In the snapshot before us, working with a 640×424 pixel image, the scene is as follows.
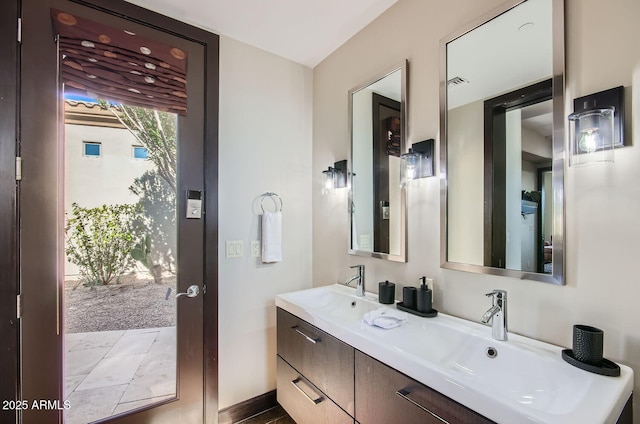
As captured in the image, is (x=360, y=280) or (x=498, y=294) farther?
(x=360, y=280)

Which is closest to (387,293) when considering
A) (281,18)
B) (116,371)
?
(116,371)

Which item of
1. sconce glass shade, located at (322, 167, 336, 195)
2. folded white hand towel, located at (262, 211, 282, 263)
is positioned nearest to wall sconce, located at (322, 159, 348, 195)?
sconce glass shade, located at (322, 167, 336, 195)

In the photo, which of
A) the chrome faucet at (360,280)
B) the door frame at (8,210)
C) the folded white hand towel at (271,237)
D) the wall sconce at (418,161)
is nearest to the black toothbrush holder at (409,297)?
the chrome faucet at (360,280)

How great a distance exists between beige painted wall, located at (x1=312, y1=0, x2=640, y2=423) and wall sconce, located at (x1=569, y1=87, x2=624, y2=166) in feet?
0.10

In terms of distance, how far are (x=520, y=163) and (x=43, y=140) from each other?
2228 millimetres

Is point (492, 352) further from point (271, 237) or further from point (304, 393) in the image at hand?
point (271, 237)

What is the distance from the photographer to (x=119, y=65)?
1.58m

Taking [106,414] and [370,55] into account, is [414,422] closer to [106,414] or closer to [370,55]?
[106,414]

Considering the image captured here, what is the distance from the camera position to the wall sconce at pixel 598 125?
94 cm


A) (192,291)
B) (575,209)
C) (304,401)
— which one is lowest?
(304,401)

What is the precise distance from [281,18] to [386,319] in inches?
73.5

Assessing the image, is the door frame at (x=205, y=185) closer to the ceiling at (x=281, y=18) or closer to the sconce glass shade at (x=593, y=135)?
the ceiling at (x=281, y=18)

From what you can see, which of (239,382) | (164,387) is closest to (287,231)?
(239,382)

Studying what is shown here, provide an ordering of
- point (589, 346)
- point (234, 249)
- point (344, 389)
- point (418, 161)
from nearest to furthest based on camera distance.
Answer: point (589, 346), point (344, 389), point (418, 161), point (234, 249)
